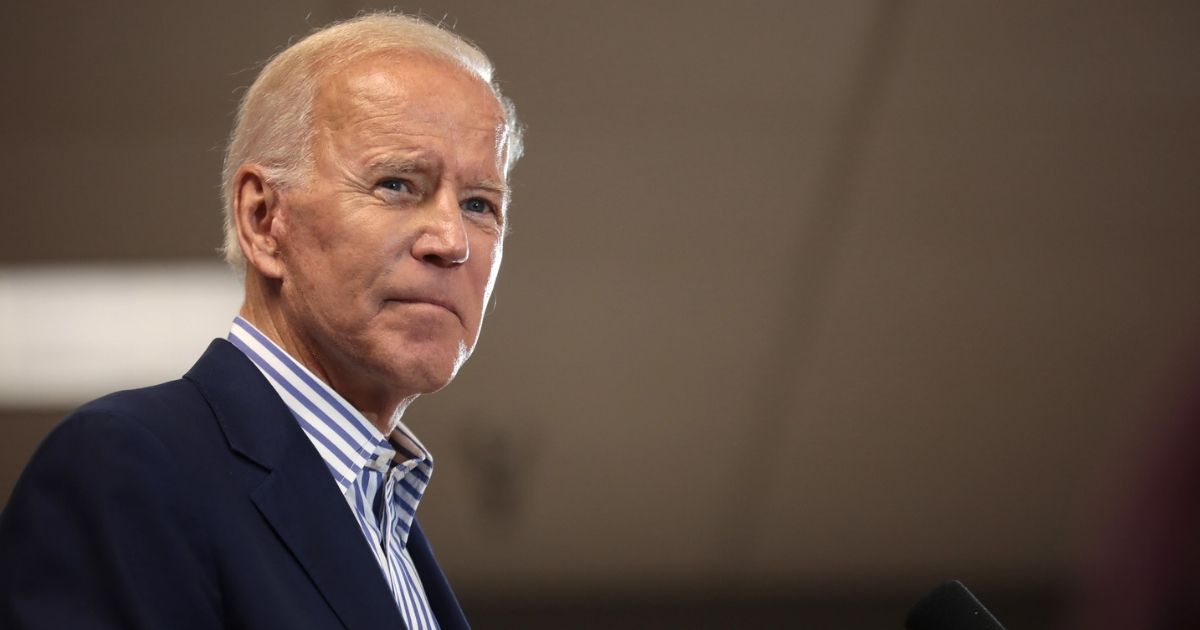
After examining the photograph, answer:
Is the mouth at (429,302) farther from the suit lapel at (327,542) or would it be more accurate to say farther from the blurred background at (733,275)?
the blurred background at (733,275)

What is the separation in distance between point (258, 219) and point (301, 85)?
17 cm

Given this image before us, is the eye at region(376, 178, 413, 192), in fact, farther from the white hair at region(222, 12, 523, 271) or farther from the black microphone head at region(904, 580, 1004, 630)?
the black microphone head at region(904, 580, 1004, 630)

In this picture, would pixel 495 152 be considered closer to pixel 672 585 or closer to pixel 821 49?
pixel 821 49

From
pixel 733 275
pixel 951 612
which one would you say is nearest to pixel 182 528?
pixel 951 612

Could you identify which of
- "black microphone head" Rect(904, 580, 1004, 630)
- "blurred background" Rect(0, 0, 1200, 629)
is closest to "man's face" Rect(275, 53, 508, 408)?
"black microphone head" Rect(904, 580, 1004, 630)

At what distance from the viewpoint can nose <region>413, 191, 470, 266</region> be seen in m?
1.49

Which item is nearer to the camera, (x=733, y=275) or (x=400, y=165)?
(x=400, y=165)

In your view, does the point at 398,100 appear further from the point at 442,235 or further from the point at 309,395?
the point at 309,395

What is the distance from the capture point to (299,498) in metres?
1.29

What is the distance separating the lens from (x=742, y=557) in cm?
646

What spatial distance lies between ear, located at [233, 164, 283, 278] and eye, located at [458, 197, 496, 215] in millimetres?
215

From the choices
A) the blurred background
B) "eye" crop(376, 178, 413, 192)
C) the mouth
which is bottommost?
the blurred background

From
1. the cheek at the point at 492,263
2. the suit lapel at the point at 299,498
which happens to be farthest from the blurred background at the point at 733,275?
the suit lapel at the point at 299,498

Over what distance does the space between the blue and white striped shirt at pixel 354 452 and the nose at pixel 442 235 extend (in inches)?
7.4
